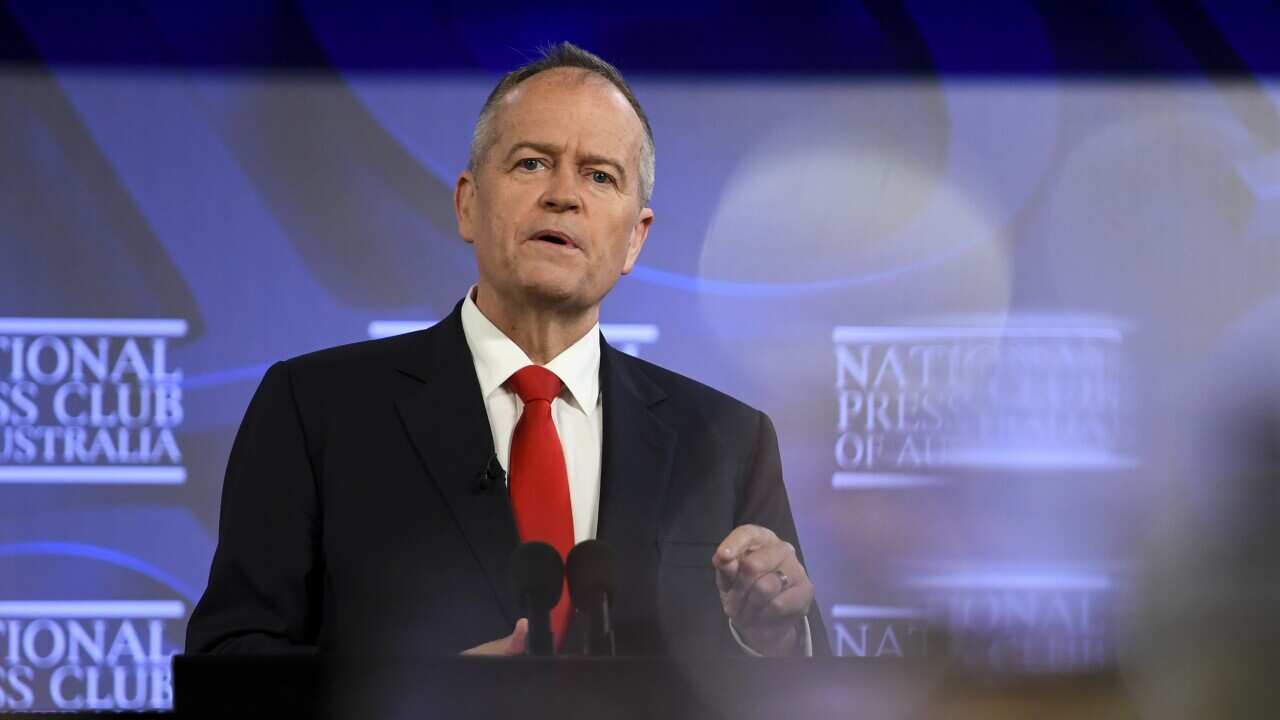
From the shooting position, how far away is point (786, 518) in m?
2.04

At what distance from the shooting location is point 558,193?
1.89 metres

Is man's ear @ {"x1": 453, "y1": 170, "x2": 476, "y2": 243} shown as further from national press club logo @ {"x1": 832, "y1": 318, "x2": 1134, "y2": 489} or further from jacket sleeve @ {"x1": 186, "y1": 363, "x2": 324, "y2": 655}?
national press club logo @ {"x1": 832, "y1": 318, "x2": 1134, "y2": 489}

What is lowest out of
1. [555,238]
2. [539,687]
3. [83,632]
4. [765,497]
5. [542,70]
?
[83,632]

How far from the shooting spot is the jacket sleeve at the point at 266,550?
169cm

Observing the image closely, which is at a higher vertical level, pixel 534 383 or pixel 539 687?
pixel 534 383

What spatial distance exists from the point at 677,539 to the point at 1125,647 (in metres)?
0.92

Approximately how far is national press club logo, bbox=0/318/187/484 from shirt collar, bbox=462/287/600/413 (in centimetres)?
145

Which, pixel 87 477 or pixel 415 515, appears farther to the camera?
pixel 87 477

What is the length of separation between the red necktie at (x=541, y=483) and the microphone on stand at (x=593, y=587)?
0.57 meters

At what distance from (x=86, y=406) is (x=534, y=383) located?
5.56 feet

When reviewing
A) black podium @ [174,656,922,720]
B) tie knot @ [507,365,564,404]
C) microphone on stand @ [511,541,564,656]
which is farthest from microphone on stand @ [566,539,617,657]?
tie knot @ [507,365,564,404]

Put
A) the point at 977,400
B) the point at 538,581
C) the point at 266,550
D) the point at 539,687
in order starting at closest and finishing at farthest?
the point at 539,687
the point at 538,581
the point at 266,550
the point at 977,400

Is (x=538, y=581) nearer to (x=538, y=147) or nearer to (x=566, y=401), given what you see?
(x=566, y=401)

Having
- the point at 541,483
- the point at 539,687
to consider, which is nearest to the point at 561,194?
the point at 541,483
